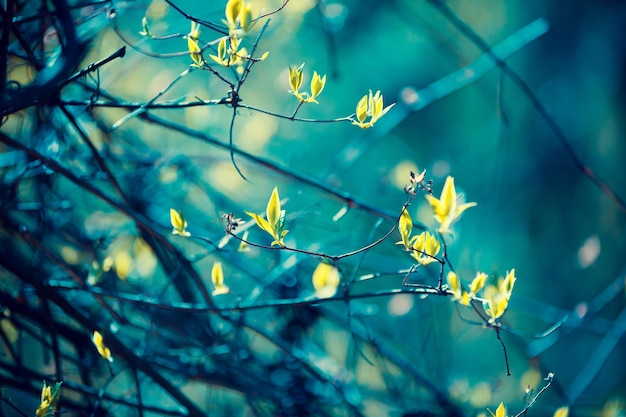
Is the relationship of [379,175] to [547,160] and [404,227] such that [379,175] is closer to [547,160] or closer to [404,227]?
[404,227]

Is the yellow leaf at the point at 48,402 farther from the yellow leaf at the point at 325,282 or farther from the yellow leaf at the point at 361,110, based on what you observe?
the yellow leaf at the point at 361,110

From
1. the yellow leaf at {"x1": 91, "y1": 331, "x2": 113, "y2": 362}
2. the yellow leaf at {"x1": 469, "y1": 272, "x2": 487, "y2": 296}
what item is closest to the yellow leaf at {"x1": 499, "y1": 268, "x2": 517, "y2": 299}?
the yellow leaf at {"x1": 469, "y1": 272, "x2": 487, "y2": 296}

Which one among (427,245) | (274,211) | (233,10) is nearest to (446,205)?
(427,245)

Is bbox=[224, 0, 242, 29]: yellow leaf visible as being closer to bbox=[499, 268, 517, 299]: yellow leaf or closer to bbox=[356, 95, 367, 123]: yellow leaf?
bbox=[356, 95, 367, 123]: yellow leaf

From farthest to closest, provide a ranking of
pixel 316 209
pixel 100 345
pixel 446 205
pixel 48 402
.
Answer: pixel 316 209, pixel 100 345, pixel 48 402, pixel 446 205

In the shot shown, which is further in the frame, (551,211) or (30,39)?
(551,211)

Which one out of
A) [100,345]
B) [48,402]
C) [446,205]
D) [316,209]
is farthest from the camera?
[316,209]

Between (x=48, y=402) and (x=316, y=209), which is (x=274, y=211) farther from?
(x=316, y=209)

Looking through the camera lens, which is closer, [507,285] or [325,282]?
[507,285]

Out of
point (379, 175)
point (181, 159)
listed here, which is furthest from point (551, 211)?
point (181, 159)
